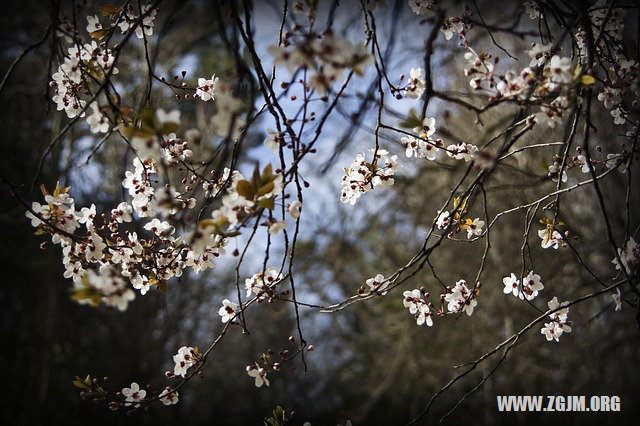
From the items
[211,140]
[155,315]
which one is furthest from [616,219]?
[155,315]

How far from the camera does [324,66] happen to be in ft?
2.82

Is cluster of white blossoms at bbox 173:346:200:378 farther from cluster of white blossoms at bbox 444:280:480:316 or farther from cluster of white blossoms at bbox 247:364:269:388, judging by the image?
cluster of white blossoms at bbox 444:280:480:316

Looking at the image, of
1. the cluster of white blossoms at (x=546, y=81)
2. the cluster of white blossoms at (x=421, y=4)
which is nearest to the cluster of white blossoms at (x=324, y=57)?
the cluster of white blossoms at (x=546, y=81)

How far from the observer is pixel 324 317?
22.2 feet

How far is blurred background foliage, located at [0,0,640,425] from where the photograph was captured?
3.90 meters

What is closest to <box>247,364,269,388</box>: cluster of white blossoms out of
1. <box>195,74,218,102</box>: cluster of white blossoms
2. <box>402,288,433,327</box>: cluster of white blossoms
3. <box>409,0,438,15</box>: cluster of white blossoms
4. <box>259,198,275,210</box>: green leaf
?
<box>402,288,433,327</box>: cluster of white blossoms

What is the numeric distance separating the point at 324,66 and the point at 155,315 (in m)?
5.87

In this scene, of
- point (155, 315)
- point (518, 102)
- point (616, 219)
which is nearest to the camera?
point (518, 102)

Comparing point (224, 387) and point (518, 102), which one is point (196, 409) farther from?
point (518, 102)

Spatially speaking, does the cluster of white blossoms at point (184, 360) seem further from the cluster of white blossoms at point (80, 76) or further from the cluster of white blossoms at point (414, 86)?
the cluster of white blossoms at point (414, 86)

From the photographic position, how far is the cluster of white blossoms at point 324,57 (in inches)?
31.3

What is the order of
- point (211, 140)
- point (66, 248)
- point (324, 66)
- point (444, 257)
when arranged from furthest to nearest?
1. point (211, 140)
2. point (444, 257)
3. point (66, 248)
4. point (324, 66)

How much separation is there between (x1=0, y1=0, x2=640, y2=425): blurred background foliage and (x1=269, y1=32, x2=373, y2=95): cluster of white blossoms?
2035 millimetres

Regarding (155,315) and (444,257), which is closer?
(444,257)
